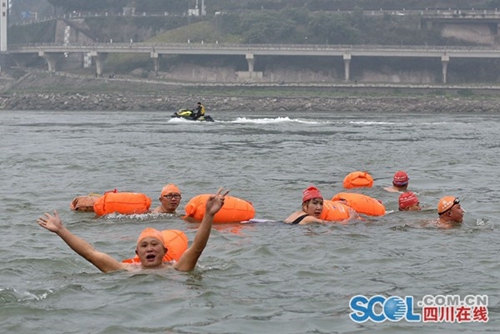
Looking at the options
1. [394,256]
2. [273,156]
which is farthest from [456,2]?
[394,256]

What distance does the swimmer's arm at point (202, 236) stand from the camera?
452 inches

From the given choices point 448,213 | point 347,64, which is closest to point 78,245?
point 448,213

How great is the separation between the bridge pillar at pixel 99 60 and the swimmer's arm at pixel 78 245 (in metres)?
116

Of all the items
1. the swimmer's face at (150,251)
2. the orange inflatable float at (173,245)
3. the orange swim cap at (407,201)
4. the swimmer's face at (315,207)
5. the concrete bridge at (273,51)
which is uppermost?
the swimmer's face at (150,251)

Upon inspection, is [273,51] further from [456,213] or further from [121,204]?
[456,213]

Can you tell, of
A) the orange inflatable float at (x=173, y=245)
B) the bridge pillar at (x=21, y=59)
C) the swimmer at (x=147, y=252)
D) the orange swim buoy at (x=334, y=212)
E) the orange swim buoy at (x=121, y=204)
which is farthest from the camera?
the bridge pillar at (x=21, y=59)

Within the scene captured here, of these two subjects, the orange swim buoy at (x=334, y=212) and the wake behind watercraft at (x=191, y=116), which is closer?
the orange swim buoy at (x=334, y=212)

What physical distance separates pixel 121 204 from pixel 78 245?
727cm

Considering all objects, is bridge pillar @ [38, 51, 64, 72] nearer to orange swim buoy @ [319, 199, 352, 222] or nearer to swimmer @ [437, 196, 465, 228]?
orange swim buoy @ [319, 199, 352, 222]

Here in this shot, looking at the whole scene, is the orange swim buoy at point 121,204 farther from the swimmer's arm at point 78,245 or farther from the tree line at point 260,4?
the tree line at point 260,4

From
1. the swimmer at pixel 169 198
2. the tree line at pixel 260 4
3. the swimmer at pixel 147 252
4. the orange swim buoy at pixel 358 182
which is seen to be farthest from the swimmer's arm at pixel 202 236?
the tree line at pixel 260 4

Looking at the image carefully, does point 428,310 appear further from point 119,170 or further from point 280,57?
point 280,57

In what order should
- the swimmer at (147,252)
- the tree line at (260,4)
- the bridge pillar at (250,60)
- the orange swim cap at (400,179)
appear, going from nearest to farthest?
the swimmer at (147,252) < the orange swim cap at (400,179) < the bridge pillar at (250,60) < the tree line at (260,4)

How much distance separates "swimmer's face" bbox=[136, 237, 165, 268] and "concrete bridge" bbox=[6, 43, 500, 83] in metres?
106
